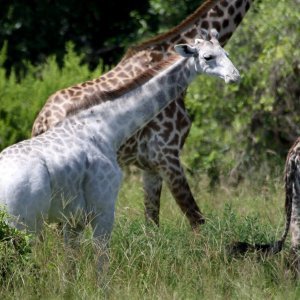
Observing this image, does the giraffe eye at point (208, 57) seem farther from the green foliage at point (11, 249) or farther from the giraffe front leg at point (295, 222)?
the green foliage at point (11, 249)

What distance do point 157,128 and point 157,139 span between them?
0.10 metres

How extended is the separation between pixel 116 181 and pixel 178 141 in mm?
1856

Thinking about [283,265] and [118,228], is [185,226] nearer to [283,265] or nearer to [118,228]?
[118,228]

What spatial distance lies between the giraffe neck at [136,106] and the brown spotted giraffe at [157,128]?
1.03 m

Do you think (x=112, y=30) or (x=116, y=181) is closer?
(x=116, y=181)

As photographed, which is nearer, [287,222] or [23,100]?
[287,222]

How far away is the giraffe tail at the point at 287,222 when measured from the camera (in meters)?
7.80

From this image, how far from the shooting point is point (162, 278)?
7.54 meters

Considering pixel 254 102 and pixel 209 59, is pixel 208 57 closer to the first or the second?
pixel 209 59

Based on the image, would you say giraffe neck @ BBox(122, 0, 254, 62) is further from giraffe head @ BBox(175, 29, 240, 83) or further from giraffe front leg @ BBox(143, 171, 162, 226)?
giraffe head @ BBox(175, 29, 240, 83)

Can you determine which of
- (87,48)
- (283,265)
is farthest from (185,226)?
(87,48)

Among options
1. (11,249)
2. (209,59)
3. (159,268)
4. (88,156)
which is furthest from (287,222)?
(11,249)

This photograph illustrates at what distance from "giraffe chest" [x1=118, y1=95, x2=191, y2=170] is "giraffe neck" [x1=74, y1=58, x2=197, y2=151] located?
1176 millimetres

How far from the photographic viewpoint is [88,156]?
296 inches
